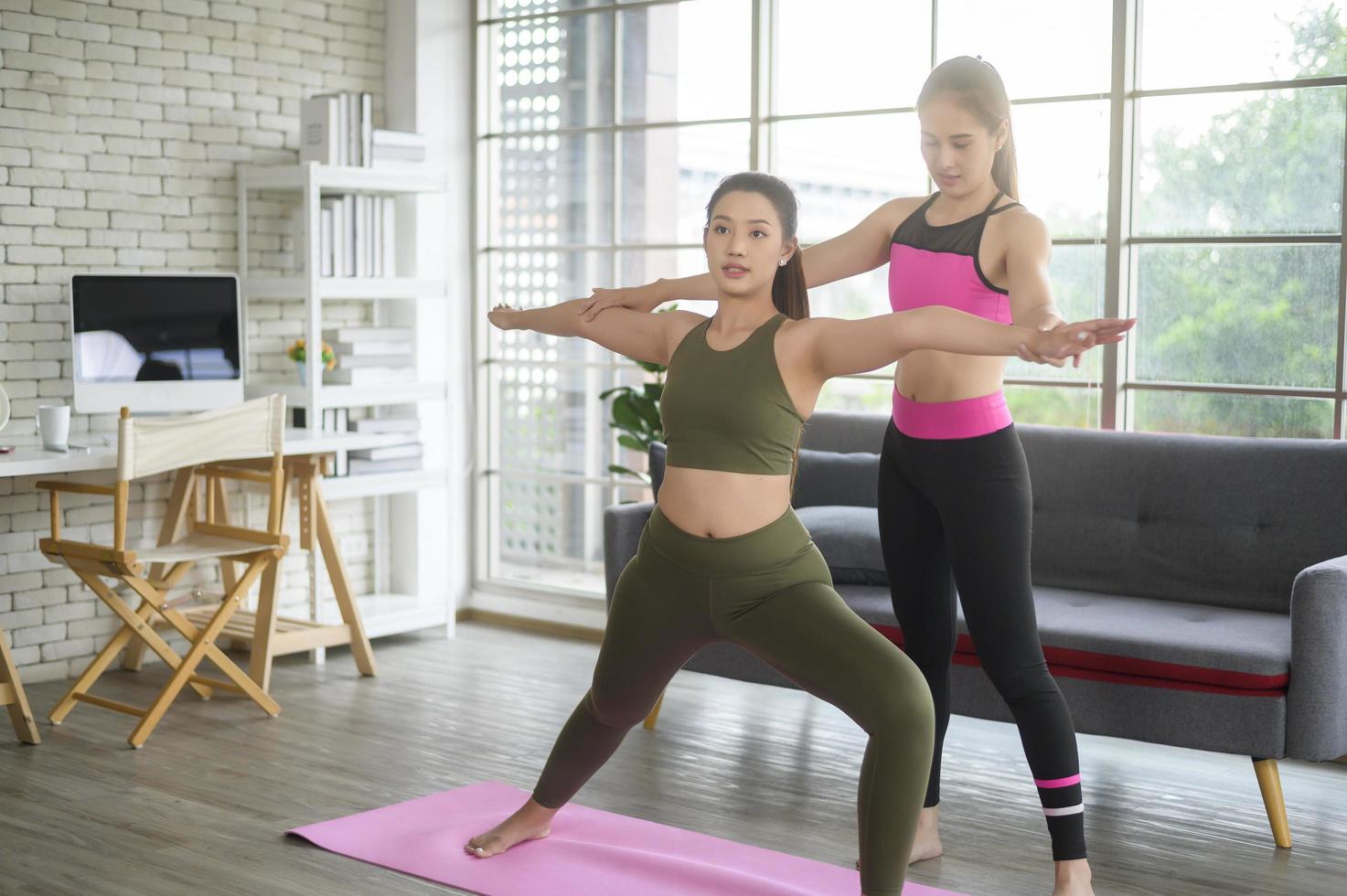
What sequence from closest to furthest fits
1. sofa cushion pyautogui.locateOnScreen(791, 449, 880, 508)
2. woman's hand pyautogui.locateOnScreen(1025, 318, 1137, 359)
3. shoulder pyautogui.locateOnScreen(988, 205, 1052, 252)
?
woman's hand pyautogui.locateOnScreen(1025, 318, 1137, 359), shoulder pyautogui.locateOnScreen(988, 205, 1052, 252), sofa cushion pyautogui.locateOnScreen(791, 449, 880, 508)

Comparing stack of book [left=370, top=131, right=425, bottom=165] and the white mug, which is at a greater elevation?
stack of book [left=370, top=131, right=425, bottom=165]

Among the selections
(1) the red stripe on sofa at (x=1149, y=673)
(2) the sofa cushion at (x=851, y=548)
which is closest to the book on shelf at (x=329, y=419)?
(2) the sofa cushion at (x=851, y=548)

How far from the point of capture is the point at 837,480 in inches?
173

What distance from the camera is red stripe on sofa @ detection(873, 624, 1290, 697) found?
10.7 ft

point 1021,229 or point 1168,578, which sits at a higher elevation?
point 1021,229

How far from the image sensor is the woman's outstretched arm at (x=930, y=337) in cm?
218

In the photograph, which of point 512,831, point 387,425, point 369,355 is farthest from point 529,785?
point 369,355

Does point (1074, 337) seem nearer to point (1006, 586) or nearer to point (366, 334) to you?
point (1006, 586)

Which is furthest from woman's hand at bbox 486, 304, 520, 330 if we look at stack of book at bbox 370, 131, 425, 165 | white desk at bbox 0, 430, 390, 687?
stack of book at bbox 370, 131, 425, 165

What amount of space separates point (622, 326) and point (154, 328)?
8.36 feet

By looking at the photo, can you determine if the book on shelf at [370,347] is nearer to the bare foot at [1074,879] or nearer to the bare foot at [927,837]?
the bare foot at [927,837]

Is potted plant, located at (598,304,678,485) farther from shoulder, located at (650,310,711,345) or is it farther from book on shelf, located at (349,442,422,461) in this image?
shoulder, located at (650,310,711,345)

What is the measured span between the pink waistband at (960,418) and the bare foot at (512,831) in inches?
45.0

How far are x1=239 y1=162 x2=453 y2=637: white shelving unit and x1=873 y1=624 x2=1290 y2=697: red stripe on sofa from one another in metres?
2.49
